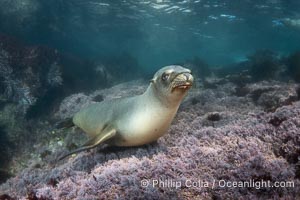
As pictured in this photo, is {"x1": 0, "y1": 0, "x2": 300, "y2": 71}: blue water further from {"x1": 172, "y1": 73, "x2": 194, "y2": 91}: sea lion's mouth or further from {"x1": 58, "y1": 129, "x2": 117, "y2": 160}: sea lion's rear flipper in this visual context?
{"x1": 172, "y1": 73, "x2": 194, "y2": 91}: sea lion's mouth

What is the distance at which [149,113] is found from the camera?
16.0ft

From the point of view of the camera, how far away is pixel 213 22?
3372 cm

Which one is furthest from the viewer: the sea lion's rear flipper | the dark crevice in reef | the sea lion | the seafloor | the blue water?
the blue water

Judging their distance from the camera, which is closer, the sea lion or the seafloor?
the seafloor

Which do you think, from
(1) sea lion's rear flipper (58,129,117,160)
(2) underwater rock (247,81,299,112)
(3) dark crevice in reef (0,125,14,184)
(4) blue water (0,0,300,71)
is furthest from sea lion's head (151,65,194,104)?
(4) blue water (0,0,300,71)

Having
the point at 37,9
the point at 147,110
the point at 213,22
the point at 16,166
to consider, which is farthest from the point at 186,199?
the point at 213,22

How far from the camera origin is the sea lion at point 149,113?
4.44 m

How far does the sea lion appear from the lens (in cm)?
444

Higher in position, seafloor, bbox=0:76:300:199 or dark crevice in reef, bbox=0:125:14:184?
seafloor, bbox=0:76:300:199

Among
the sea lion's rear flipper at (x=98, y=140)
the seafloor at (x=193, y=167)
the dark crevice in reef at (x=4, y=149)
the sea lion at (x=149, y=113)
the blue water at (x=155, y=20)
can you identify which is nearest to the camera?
the seafloor at (x=193, y=167)

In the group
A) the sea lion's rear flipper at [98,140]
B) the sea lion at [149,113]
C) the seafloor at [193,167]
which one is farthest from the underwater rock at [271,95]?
the sea lion's rear flipper at [98,140]

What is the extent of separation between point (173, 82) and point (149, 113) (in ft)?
2.62

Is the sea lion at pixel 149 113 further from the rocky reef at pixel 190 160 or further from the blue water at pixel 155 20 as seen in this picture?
the blue water at pixel 155 20

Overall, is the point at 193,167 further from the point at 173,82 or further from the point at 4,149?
the point at 4,149
